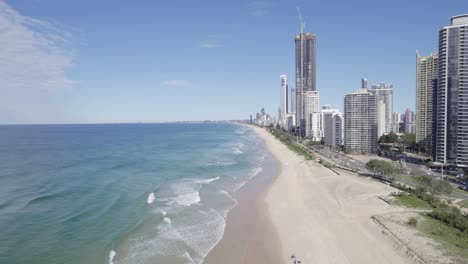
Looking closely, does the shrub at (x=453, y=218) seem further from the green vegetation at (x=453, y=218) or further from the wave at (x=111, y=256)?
the wave at (x=111, y=256)

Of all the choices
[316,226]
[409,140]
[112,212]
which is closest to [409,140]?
[409,140]

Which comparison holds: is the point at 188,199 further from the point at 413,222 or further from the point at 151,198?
the point at 413,222

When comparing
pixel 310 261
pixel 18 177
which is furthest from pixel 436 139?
pixel 18 177

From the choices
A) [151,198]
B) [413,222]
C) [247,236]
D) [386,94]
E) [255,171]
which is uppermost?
[386,94]

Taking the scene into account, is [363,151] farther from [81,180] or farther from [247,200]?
[81,180]

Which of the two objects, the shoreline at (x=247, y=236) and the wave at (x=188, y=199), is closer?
the shoreline at (x=247, y=236)

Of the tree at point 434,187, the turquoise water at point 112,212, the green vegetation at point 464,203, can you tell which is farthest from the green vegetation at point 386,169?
the turquoise water at point 112,212

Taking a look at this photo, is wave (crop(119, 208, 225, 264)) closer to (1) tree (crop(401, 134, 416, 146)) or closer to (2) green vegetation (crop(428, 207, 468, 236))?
(2) green vegetation (crop(428, 207, 468, 236))
